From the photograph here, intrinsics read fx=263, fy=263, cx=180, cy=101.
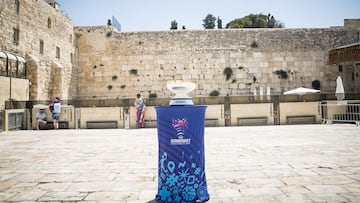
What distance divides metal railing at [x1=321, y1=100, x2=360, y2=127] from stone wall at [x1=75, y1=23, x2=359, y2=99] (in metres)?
7.82

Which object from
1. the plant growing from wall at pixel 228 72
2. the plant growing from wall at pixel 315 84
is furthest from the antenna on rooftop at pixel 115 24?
the plant growing from wall at pixel 315 84

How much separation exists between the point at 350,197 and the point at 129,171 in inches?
104

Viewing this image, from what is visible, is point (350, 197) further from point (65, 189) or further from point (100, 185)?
point (65, 189)

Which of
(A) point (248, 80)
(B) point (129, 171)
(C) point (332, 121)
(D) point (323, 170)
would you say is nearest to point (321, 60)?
(A) point (248, 80)

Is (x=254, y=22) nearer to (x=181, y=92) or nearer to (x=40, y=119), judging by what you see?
(x=40, y=119)

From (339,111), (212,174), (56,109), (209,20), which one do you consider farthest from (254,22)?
(212,174)

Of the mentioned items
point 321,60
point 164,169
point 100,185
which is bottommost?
point 100,185

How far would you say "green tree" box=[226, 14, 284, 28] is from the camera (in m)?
40.6

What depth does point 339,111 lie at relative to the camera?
11.0 m

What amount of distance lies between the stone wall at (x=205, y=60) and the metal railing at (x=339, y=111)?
7818 millimetres

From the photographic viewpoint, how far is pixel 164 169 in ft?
8.18

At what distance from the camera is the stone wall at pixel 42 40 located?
12886 millimetres

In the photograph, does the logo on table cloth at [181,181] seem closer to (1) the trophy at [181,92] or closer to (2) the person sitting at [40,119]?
(1) the trophy at [181,92]

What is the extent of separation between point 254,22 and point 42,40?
3444 cm
